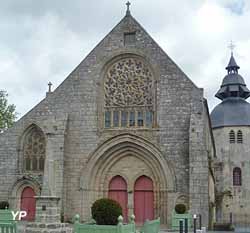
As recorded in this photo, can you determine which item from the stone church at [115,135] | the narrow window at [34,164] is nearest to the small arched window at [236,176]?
the stone church at [115,135]

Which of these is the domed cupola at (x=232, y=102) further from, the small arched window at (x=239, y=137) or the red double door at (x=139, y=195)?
the red double door at (x=139, y=195)

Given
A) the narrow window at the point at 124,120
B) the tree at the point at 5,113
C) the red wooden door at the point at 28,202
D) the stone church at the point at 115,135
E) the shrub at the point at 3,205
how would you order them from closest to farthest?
1. the stone church at the point at 115,135
2. the shrub at the point at 3,205
3. the narrow window at the point at 124,120
4. the red wooden door at the point at 28,202
5. the tree at the point at 5,113

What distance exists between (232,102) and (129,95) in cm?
2520

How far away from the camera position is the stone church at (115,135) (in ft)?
82.6

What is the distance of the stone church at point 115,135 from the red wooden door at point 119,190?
57 millimetres

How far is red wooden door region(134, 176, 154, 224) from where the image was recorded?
A: 2573 centimetres

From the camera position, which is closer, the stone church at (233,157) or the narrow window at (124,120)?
the narrow window at (124,120)

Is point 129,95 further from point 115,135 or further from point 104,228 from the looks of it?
point 104,228

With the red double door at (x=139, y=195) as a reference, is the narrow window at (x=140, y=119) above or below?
above

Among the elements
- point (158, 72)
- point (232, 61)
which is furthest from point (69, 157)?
point (232, 61)

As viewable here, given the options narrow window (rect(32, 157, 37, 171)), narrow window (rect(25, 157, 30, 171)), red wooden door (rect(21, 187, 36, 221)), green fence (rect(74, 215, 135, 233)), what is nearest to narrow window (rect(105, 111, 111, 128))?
narrow window (rect(32, 157, 37, 171))

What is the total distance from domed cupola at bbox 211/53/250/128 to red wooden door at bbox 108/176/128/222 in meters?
22.7

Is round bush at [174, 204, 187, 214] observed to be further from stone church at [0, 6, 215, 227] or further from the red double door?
the red double door

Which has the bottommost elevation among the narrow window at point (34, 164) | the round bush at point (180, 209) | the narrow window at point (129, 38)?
the round bush at point (180, 209)
